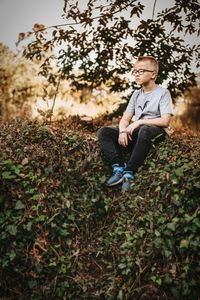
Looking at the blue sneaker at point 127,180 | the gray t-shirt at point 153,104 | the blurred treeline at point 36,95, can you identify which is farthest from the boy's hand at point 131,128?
the blurred treeline at point 36,95

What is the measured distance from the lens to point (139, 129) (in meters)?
3.80

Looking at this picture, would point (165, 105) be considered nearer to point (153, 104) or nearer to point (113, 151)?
point (153, 104)

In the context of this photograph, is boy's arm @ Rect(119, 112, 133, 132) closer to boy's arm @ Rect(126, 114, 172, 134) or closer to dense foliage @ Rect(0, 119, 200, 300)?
boy's arm @ Rect(126, 114, 172, 134)

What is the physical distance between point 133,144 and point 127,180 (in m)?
0.63

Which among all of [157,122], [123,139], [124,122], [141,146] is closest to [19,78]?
[124,122]

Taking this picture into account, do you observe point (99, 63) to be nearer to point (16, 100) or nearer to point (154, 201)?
point (154, 201)

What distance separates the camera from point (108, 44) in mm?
5531

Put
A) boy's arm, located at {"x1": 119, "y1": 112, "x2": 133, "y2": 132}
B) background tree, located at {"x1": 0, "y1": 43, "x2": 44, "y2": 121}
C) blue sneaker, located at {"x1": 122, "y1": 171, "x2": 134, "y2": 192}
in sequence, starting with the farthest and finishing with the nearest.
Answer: background tree, located at {"x1": 0, "y1": 43, "x2": 44, "y2": 121}
boy's arm, located at {"x1": 119, "y1": 112, "x2": 133, "y2": 132}
blue sneaker, located at {"x1": 122, "y1": 171, "x2": 134, "y2": 192}

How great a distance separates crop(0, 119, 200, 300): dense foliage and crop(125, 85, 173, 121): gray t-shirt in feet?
1.32

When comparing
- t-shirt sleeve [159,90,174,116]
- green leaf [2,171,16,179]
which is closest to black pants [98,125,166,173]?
Answer: t-shirt sleeve [159,90,174,116]

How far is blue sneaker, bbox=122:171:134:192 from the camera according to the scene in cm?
356

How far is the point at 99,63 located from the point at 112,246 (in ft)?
11.7

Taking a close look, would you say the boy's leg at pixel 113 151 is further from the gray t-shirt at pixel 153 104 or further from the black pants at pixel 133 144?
the gray t-shirt at pixel 153 104

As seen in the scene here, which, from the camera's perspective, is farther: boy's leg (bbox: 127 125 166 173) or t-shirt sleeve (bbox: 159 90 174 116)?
t-shirt sleeve (bbox: 159 90 174 116)
